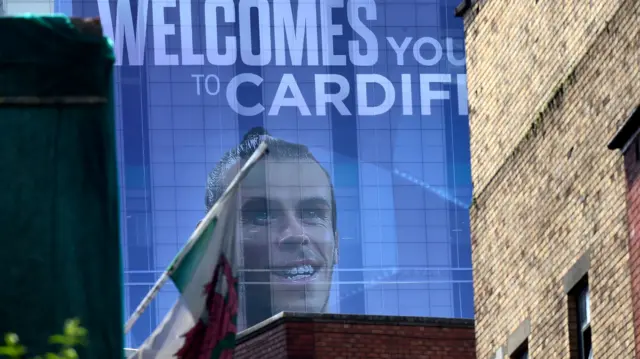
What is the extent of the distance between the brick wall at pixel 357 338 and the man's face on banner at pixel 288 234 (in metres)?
103

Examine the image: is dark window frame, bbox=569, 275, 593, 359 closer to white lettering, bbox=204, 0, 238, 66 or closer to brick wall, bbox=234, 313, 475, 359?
brick wall, bbox=234, 313, 475, 359

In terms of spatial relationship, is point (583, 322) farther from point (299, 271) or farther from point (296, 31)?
point (296, 31)

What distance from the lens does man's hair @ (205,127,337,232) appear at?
484 ft

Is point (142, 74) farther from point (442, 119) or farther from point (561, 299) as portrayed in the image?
point (561, 299)

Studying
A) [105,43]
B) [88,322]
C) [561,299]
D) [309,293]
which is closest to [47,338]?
[88,322]

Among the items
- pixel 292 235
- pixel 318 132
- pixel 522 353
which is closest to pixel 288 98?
pixel 318 132

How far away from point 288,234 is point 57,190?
127 metres

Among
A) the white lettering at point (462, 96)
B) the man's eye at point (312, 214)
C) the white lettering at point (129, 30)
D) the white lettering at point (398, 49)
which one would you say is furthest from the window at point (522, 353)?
the white lettering at point (398, 49)

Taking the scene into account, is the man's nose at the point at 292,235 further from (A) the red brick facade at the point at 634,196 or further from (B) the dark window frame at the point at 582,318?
(A) the red brick facade at the point at 634,196

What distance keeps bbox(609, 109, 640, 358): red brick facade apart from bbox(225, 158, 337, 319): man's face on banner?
117930mm

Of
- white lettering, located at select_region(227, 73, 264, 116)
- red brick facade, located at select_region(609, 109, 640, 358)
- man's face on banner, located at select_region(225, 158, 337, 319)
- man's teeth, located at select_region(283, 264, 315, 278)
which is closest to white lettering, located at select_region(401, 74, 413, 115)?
man's face on banner, located at select_region(225, 158, 337, 319)

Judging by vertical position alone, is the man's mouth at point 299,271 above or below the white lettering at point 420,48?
below

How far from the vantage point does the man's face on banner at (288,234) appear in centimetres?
14288

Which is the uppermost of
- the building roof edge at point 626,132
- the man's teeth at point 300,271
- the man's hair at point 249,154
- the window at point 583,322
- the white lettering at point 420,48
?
the white lettering at point 420,48
